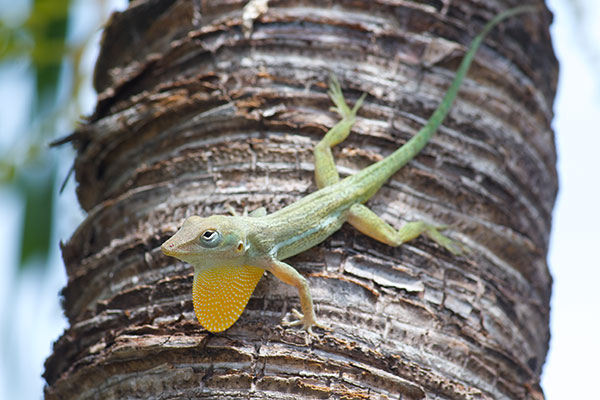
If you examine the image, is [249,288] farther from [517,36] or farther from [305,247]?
[517,36]

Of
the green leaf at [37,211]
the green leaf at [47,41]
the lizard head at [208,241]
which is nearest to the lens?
the lizard head at [208,241]

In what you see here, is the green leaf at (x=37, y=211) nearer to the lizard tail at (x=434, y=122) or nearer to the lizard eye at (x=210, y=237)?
the lizard eye at (x=210, y=237)

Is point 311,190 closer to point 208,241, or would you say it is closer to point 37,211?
point 208,241

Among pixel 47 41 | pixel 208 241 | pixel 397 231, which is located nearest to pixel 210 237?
pixel 208 241

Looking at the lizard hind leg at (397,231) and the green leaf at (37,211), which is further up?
the green leaf at (37,211)

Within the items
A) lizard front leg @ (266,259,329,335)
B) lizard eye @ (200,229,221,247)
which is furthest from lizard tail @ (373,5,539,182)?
lizard eye @ (200,229,221,247)

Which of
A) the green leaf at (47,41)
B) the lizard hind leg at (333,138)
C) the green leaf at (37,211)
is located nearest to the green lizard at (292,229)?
the lizard hind leg at (333,138)

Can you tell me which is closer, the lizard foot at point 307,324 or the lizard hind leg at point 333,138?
the lizard foot at point 307,324

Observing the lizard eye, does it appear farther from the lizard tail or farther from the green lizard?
the lizard tail
